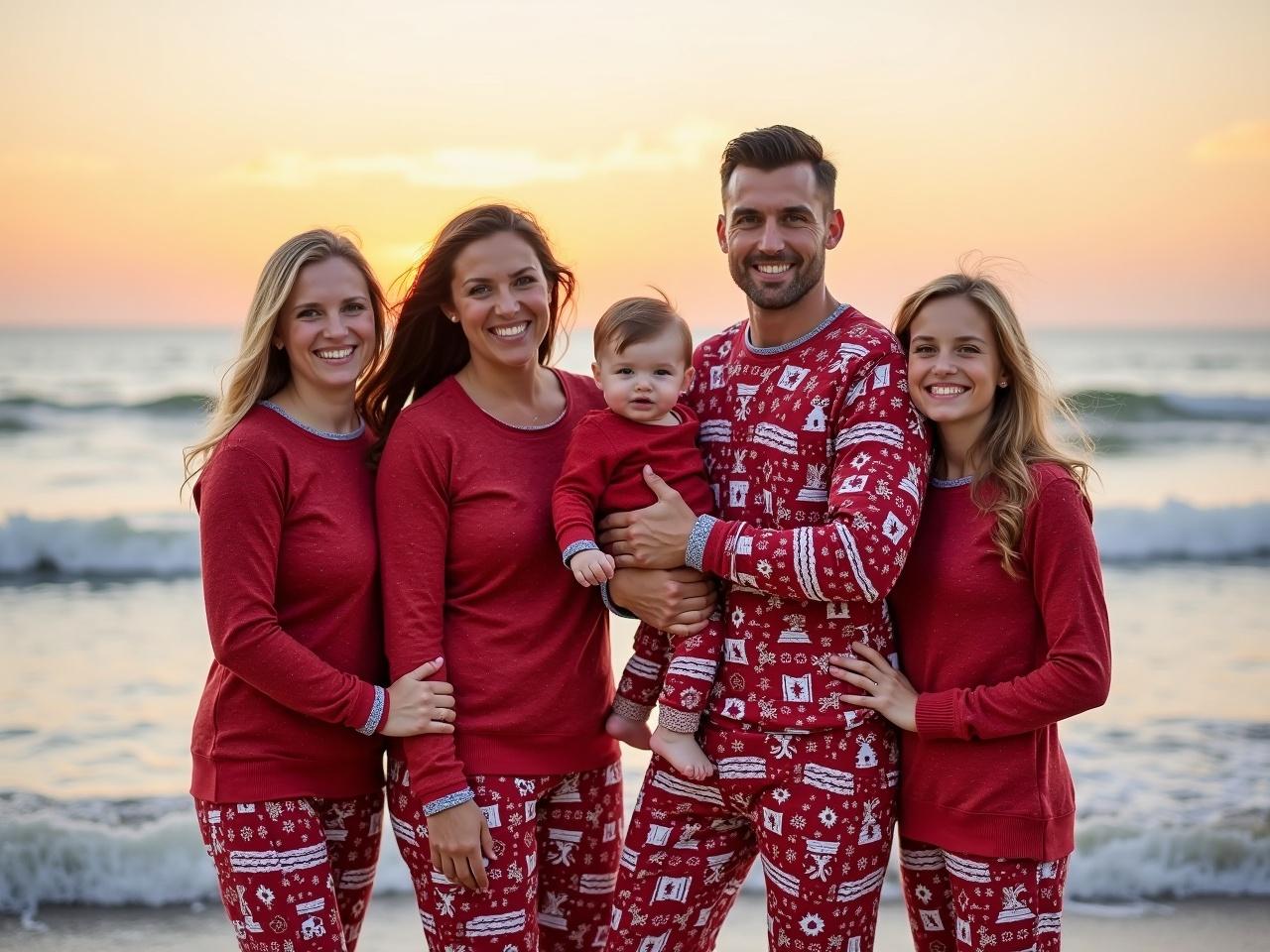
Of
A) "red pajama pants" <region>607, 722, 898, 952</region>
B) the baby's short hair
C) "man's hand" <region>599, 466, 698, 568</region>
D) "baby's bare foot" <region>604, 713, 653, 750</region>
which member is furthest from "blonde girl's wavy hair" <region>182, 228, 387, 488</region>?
"red pajama pants" <region>607, 722, 898, 952</region>

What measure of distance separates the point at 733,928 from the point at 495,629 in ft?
7.38

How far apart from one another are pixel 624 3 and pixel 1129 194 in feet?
27.9

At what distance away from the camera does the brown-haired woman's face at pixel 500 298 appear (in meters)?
3.02

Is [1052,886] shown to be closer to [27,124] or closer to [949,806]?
[949,806]

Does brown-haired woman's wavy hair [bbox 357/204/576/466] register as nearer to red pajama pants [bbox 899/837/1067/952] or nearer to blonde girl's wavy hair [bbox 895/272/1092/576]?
blonde girl's wavy hair [bbox 895/272/1092/576]

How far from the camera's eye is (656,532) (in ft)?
9.46

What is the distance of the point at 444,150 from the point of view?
1243cm

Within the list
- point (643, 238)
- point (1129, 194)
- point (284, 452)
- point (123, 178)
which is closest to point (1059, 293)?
point (1129, 194)

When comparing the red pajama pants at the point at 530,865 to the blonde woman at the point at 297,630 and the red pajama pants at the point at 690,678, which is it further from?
the red pajama pants at the point at 690,678

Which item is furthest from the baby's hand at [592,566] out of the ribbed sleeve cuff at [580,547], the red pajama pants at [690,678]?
the red pajama pants at [690,678]

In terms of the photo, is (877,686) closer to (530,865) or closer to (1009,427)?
(1009,427)

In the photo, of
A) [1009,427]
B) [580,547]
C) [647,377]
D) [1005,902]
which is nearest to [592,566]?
[580,547]

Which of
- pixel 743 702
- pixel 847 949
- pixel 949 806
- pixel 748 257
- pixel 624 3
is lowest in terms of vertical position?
pixel 847 949

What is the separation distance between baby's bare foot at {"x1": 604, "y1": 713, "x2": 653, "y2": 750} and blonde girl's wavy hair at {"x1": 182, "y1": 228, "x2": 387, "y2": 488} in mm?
1193
